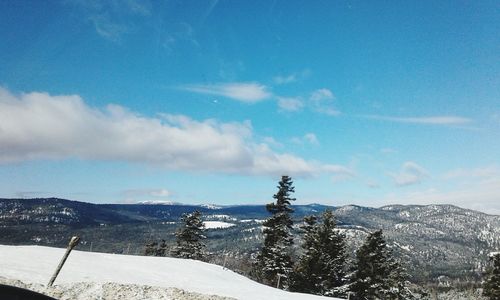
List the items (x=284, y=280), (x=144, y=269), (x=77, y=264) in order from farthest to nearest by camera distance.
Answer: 1. (x=284, y=280)
2. (x=144, y=269)
3. (x=77, y=264)

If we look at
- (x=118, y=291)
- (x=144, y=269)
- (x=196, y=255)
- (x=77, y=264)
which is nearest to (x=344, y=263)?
(x=196, y=255)

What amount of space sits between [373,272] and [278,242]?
10693mm

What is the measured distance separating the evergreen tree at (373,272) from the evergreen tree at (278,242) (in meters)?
7.72

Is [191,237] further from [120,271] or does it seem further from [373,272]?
[120,271]

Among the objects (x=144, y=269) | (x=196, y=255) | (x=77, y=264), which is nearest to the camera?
(x=77, y=264)

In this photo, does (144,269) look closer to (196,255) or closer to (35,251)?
(35,251)

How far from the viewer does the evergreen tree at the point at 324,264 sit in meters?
45.5

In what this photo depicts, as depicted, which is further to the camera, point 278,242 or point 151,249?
point 151,249

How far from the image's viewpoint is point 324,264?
150 ft

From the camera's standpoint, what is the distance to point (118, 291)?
726 inches

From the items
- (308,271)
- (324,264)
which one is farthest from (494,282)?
(308,271)

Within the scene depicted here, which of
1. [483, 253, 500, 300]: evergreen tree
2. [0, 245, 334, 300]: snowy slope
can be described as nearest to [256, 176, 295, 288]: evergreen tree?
[0, 245, 334, 300]: snowy slope

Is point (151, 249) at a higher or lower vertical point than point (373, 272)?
lower

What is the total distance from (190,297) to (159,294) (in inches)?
53.8
